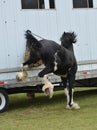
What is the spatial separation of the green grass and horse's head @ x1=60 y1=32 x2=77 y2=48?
1.51 metres

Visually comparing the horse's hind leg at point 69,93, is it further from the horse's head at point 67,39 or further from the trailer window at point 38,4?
the trailer window at point 38,4

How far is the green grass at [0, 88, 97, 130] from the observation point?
862 centimetres

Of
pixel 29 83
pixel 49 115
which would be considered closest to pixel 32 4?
pixel 29 83

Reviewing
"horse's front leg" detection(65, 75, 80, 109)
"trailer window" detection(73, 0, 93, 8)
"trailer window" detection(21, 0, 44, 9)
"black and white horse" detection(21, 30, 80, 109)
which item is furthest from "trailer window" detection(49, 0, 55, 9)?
"horse's front leg" detection(65, 75, 80, 109)

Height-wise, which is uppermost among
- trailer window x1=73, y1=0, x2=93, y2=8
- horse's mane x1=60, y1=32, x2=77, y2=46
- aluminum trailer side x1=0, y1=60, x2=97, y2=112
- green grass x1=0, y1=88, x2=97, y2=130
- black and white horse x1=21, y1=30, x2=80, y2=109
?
trailer window x1=73, y1=0, x2=93, y2=8

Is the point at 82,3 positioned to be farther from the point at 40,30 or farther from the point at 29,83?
the point at 29,83

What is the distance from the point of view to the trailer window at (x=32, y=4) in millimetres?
10696

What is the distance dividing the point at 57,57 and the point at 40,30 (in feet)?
3.36

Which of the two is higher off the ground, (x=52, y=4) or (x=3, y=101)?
(x=52, y=4)

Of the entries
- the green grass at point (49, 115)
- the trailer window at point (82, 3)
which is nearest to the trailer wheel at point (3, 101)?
the green grass at point (49, 115)

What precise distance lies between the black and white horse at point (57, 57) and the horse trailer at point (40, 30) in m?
0.30

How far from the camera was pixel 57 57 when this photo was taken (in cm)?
1022

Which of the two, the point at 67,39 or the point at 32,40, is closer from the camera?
the point at 32,40

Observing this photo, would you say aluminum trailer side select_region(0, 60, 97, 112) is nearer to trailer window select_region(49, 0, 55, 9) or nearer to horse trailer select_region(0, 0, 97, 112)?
horse trailer select_region(0, 0, 97, 112)
